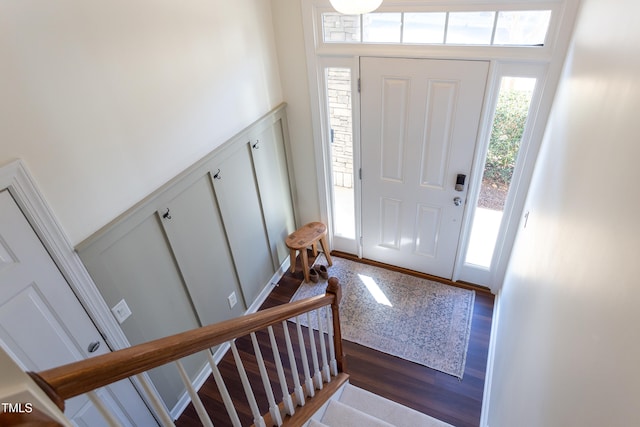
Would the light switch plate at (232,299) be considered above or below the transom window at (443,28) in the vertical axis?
below

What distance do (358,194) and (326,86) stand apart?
1.02 metres

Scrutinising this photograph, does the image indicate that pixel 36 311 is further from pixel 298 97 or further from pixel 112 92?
pixel 298 97

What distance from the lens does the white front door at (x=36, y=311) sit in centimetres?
148

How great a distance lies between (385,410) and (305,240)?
5.17 ft

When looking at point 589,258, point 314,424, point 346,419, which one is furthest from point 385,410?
point 589,258

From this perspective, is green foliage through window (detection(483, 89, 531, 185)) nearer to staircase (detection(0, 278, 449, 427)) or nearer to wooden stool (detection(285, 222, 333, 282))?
wooden stool (detection(285, 222, 333, 282))

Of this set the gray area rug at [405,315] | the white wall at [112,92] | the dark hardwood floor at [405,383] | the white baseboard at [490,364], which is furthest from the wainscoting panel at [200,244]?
the white baseboard at [490,364]

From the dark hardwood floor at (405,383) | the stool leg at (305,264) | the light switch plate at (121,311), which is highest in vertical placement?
the light switch plate at (121,311)

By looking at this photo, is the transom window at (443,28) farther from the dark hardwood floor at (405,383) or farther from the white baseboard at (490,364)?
the dark hardwood floor at (405,383)

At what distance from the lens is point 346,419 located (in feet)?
6.52

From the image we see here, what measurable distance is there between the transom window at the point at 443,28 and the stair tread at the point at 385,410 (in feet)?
8.03

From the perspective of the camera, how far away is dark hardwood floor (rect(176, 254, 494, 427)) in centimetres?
252

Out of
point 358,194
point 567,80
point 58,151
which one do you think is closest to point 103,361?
point 58,151

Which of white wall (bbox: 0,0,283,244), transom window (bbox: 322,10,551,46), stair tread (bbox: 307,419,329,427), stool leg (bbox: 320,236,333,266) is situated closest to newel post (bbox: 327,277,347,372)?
stair tread (bbox: 307,419,329,427)
